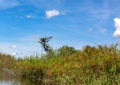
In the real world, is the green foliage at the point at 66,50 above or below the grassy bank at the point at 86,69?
above

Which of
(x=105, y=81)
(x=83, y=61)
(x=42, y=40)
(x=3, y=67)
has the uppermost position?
(x=42, y=40)

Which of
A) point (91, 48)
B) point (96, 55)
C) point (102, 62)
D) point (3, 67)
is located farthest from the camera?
point (3, 67)

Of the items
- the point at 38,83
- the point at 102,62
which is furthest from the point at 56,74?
the point at 102,62

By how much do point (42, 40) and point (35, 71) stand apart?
9.32 m

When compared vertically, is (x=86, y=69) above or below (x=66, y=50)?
below

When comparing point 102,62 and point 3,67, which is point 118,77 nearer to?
point 102,62

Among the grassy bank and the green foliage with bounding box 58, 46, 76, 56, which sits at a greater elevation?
the green foliage with bounding box 58, 46, 76, 56

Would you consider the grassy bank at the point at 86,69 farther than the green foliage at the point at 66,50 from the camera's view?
No

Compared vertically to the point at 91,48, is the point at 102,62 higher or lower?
lower

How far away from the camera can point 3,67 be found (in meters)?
28.4

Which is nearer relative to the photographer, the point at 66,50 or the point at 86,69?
the point at 86,69

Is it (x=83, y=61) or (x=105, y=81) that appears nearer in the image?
(x=105, y=81)

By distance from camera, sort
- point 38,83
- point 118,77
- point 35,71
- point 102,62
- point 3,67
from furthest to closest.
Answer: point 3,67, point 35,71, point 38,83, point 102,62, point 118,77

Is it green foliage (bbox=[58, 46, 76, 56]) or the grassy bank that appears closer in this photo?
the grassy bank
